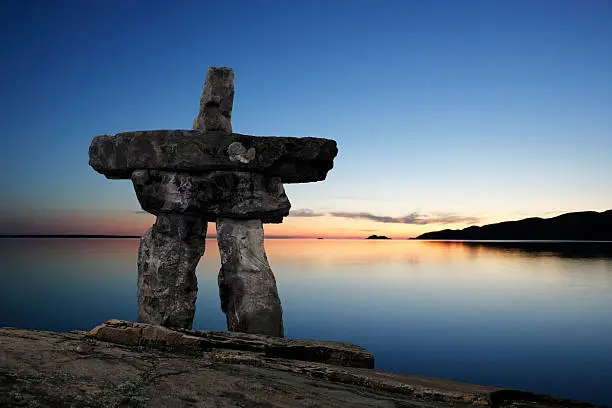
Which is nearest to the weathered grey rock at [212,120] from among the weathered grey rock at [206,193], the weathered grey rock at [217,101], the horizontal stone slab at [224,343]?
the weathered grey rock at [217,101]

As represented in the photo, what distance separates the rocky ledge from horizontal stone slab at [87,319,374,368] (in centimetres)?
1

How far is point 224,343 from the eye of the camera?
632 centimetres

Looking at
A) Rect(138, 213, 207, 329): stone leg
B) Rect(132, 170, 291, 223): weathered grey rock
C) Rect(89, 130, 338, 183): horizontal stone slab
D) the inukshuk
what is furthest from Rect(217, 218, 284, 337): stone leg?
Rect(89, 130, 338, 183): horizontal stone slab

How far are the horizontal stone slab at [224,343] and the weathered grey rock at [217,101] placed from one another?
14.2 ft

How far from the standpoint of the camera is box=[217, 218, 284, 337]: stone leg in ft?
29.4

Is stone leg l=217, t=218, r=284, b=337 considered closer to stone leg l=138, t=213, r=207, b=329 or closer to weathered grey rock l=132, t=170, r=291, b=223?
weathered grey rock l=132, t=170, r=291, b=223

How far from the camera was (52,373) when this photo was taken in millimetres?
3984

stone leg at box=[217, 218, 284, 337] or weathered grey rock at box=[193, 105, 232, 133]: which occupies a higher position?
weathered grey rock at box=[193, 105, 232, 133]

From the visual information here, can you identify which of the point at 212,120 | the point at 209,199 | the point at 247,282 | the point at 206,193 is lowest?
the point at 247,282

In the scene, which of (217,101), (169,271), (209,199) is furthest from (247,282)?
(217,101)

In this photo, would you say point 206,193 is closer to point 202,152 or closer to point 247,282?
point 202,152

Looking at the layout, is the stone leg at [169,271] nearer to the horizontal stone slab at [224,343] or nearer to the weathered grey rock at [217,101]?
the weathered grey rock at [217,101]

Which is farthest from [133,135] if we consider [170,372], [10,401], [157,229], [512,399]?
[512,399]

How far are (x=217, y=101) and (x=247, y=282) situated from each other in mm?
3575
